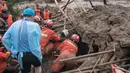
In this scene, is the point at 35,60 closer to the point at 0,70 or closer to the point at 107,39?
the point at 0,70

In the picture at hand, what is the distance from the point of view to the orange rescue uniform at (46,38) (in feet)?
30.7

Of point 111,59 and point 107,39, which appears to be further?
point 107,39

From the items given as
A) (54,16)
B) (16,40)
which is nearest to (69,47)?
(16,40)

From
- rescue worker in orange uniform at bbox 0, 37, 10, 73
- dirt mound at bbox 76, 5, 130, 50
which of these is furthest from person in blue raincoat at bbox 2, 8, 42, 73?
dirt mound at bbox 76, 5, 130, 50

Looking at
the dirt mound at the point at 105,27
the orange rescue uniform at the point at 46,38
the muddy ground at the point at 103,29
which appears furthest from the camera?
the orange rescue uniform at the point at 46,38

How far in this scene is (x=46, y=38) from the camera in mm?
9414

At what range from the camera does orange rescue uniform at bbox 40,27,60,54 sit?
30.7ft

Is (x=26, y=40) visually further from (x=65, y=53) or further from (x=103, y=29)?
(x=103, y=29)

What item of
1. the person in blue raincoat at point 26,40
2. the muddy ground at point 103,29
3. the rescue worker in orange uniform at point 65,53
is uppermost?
the person in blue raincoat at point 26,40

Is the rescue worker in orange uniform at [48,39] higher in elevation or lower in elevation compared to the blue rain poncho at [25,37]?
lower

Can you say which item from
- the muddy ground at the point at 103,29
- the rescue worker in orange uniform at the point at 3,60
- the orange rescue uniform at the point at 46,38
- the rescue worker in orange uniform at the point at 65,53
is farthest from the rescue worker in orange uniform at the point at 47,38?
the rescue worker in orange uniform at the point at 3,60

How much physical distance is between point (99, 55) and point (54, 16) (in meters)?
6.65

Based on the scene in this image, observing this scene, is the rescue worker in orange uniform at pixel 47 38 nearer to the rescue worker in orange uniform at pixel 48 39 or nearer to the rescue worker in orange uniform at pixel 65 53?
the rescue worker in orange uniform at pixel 48 39

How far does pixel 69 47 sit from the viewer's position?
9031 millimetres
